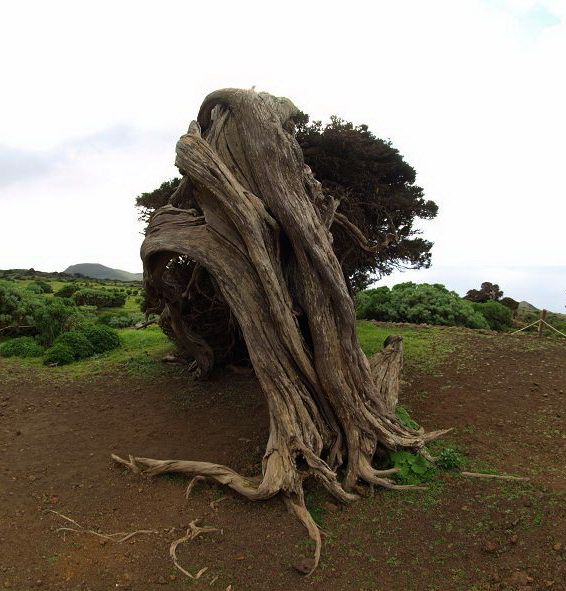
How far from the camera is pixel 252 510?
559cm

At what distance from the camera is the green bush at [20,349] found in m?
13.8

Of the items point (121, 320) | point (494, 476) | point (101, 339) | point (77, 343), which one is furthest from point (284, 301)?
point (121, 320)

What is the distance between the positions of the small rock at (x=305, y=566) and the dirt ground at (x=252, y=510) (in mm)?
61

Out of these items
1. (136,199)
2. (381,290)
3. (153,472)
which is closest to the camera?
(153,472)

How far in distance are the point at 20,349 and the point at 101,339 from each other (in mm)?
2308

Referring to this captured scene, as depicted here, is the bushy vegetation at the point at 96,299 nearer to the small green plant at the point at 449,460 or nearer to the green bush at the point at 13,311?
the green bush at the point at 13,311

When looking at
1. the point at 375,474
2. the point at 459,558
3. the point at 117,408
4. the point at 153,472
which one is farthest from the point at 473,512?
the point at 117,408

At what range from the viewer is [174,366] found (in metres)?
12.2

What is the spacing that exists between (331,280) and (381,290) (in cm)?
1451

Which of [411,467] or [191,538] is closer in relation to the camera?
[191,538]

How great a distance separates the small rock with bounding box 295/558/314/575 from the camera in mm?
4477

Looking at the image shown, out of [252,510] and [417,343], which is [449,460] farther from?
[417,343]

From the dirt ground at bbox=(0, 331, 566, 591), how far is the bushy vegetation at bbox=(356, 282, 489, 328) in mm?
7768

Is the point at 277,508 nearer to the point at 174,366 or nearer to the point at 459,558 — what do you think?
the point at 459,558
